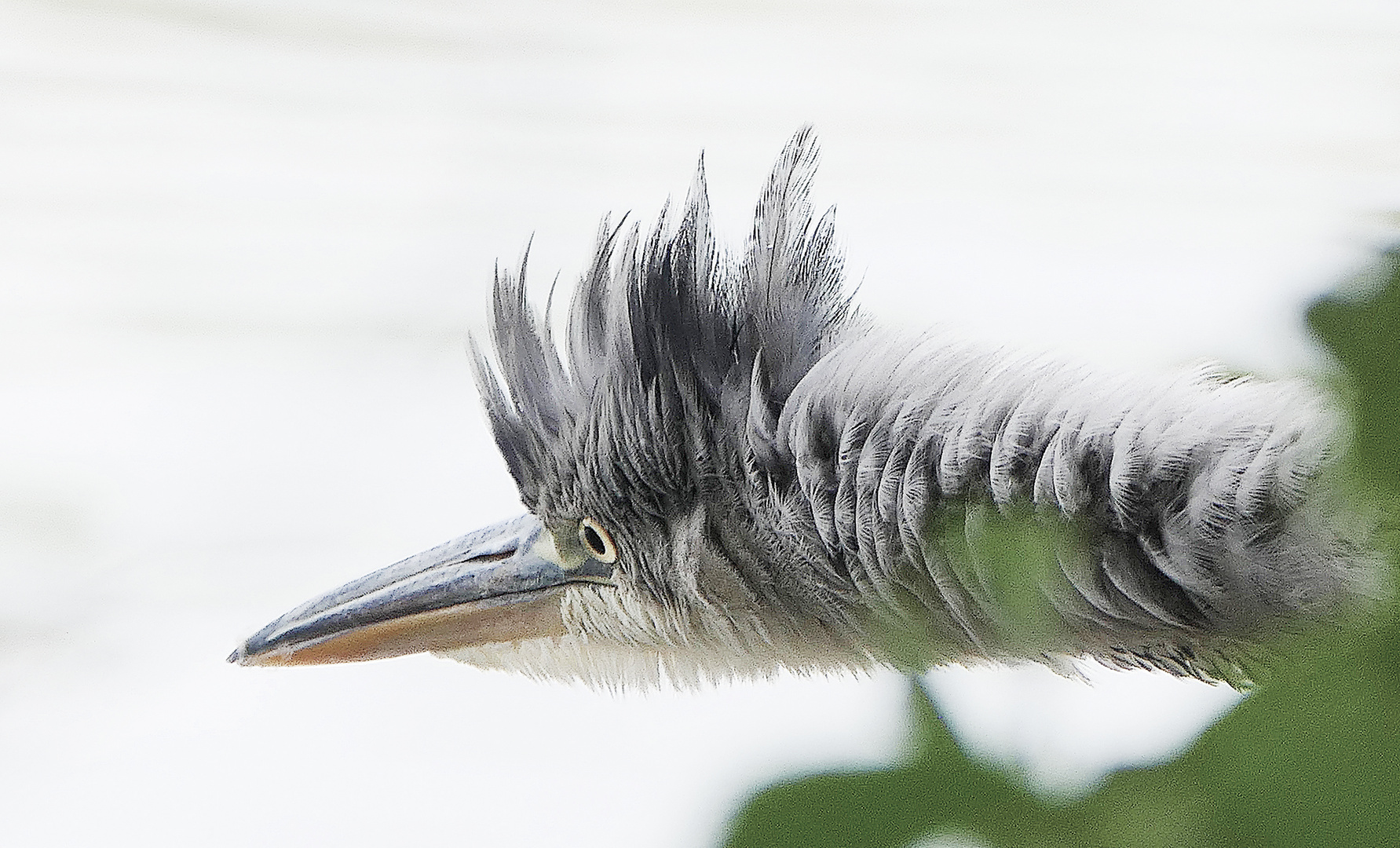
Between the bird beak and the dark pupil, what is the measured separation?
27mm

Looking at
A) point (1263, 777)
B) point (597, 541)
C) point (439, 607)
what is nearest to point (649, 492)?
point (597, 541)

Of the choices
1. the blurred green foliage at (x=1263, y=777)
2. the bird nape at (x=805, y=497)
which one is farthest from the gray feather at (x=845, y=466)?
the blurred green foliage at (x=1263, y=777)

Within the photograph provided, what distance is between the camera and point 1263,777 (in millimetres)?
192

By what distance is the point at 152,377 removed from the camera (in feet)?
4.69

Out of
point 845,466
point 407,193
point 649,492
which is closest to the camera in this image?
point 845,466

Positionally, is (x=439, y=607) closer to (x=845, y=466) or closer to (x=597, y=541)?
(x=597, y=541)

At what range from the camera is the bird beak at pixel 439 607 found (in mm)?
842

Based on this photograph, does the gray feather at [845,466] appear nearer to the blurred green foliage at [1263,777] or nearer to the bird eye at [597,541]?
the bird eye at [597,541]

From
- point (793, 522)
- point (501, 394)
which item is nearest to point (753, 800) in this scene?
point (793, 522)

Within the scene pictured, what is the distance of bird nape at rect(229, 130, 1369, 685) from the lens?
53cm

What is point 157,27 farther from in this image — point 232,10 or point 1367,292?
point 1367,292

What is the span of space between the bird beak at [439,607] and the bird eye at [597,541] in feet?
0.08

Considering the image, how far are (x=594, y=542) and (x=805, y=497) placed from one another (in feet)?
0.60

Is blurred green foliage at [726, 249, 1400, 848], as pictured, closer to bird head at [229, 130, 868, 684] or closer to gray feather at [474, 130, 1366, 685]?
gray feather at [474, 130, 1366, 685]
